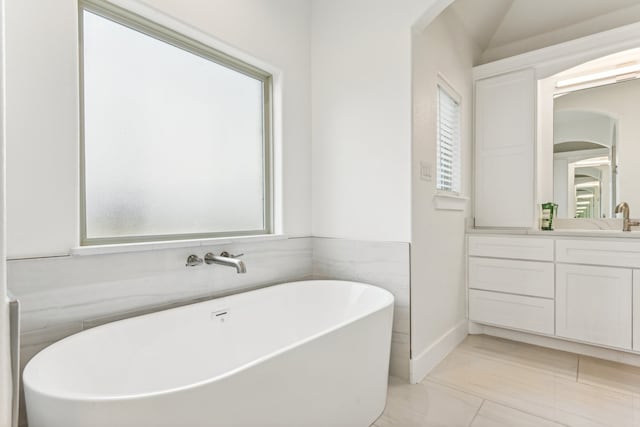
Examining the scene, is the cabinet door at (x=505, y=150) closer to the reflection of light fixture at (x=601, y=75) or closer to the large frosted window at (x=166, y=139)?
the reflection of light fixture at (x=601, y=75)

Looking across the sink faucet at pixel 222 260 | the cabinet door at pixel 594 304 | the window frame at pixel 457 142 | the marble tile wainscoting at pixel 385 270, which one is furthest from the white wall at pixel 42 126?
the cabinet door at pixel 594 304

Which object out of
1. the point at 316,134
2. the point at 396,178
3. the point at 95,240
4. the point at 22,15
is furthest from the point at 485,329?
the point at 22,15

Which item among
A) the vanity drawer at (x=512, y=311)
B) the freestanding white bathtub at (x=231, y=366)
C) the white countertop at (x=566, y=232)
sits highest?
the white countertop at (x=566, y=232)

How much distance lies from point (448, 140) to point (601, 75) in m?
1.47

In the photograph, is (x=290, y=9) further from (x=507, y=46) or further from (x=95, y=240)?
(x=507, y=46)

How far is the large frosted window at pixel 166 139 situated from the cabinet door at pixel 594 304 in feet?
7.53

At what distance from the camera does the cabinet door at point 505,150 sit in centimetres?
285

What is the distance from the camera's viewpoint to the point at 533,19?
299 cm

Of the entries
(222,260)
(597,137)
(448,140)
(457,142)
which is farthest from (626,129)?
(222,260)

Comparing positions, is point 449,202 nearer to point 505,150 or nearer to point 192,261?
point 505,150

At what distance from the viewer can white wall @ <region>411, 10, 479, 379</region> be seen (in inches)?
84.1

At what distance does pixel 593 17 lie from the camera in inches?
111

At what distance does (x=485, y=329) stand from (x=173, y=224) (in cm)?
267

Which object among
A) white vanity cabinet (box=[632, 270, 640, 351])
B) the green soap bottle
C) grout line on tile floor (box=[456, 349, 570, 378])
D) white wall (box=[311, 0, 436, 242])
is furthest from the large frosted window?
white vanity cabinet (box=[632, 270, 640, 351])
